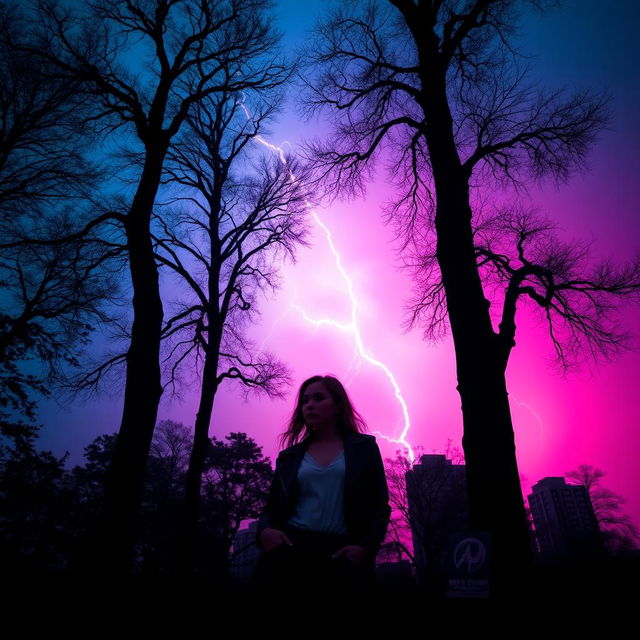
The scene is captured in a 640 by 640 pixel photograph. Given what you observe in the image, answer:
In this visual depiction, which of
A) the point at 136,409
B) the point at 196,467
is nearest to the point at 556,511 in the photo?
the point at 196,467

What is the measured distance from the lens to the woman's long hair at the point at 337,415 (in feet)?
9.86

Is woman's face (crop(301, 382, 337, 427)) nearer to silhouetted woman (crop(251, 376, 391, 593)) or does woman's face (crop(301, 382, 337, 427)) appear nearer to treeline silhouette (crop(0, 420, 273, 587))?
silhouetted woman (crop(251, 376, 391, 593))

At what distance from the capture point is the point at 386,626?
2.14m

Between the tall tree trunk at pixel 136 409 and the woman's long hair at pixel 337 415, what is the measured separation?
11.3 feet

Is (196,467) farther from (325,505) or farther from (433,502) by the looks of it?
(433,502)

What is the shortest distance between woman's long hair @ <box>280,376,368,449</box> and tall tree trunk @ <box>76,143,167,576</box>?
3452 millimetres

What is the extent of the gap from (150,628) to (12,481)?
1292cm

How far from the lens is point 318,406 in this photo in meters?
2.91

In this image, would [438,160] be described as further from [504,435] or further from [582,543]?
[582,543]

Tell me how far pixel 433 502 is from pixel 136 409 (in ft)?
92.7

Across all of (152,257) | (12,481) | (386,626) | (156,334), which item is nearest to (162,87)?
(152,257)

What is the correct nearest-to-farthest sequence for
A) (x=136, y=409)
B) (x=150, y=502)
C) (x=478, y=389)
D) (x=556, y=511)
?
(x=478, y=389) → (x=136, y=409) → (x=150, y=502) → (x=556, y=511)

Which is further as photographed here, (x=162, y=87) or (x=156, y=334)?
(x=162, y=87)

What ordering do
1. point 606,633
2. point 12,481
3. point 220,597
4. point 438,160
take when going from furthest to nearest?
point 12,481 → point 438,160 → point 220,597 → point 606,633
